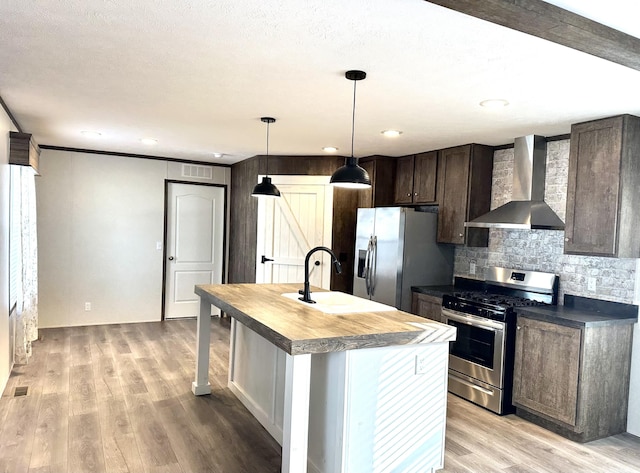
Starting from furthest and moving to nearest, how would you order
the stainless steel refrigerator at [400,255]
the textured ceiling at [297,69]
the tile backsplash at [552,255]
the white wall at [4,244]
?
1. the stainless steel refrigerator at [400,255]
2. the tile backsplash at [552,255]
3. the white wall at [4,244]
4. the textured ceiling at [297,69]

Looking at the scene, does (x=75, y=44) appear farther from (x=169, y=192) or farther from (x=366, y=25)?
(x=169, y=192)

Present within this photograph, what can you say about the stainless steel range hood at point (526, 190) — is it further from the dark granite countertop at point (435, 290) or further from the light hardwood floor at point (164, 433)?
the light hardwood floor at point (164, 433)

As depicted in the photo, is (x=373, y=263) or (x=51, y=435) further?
(x=373, y=263)

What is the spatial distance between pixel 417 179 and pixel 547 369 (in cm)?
254

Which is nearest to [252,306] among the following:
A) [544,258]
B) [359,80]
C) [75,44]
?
[359,80]

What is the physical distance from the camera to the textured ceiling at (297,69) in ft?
6.38

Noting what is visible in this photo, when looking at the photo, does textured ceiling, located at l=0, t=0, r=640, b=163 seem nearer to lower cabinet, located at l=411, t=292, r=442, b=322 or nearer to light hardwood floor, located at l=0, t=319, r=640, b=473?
lower cabinet, located at l=411, t=292, r=442, b=322

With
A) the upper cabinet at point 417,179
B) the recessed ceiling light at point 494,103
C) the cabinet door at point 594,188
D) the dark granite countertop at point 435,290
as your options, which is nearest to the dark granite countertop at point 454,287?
the dark granite countertop at point 435,290

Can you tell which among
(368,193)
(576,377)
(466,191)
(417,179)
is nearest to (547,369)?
(576,377)

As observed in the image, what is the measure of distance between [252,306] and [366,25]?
1761 millimetres

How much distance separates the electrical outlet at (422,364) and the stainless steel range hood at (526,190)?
1.88 m

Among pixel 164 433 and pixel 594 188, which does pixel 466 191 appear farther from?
pixel 164 433

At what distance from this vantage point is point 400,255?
480cm

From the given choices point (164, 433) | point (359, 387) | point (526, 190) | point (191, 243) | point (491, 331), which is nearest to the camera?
point (359, 387)
